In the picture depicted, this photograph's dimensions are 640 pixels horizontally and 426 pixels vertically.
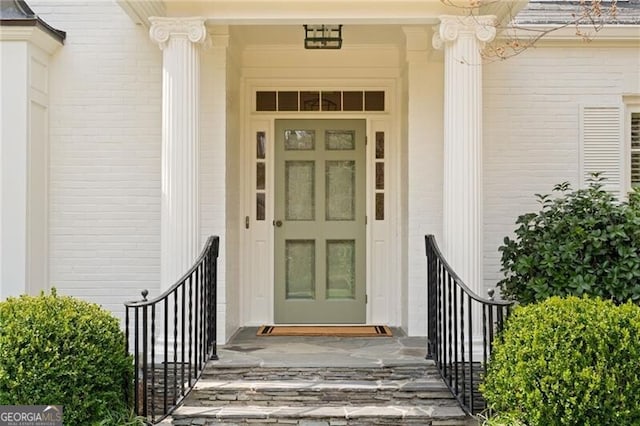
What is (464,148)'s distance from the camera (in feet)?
16.4

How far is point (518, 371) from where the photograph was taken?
12.5 feet

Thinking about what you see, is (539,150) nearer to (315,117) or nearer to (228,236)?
(315,117)

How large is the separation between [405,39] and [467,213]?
200 cm

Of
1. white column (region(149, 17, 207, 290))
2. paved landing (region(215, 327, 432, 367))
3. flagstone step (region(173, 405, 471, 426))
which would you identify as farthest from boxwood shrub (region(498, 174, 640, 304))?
white column (region(149, 17, 207, 290))

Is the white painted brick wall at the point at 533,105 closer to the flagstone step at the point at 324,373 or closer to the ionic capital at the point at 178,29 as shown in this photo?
the flagstone step at the point at 324,373

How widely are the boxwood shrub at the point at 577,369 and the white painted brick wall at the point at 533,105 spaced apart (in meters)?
2.37

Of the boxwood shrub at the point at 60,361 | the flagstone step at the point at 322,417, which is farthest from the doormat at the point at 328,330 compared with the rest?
the boxwood shrub at the point at 60,361

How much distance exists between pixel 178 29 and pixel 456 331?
3002 millimetres

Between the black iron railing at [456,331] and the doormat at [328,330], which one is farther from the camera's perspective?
the doormat at [328,330]

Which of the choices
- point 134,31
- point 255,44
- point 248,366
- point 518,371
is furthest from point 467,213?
point 134,31

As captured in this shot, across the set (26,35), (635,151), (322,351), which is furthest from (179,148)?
(635,151)

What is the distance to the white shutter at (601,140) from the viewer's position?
6.16m

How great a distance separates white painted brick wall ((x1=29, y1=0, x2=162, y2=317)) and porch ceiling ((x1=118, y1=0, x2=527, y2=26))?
105 cm

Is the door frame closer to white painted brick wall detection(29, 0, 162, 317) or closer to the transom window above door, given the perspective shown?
the transom window above door
